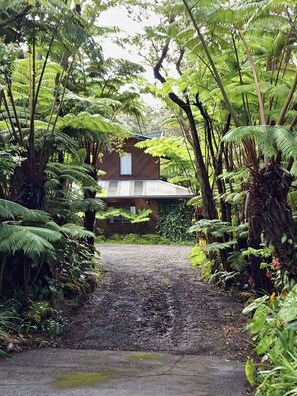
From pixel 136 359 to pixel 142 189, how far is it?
1735 centimetres

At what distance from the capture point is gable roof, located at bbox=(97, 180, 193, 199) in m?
21.4

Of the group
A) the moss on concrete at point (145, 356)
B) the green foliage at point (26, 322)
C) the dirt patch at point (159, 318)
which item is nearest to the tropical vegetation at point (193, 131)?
the green foliage at point (26, 322)

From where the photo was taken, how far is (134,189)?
72.9ft

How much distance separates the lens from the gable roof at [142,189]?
21391 millimetres

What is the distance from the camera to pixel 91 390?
12.2 feet

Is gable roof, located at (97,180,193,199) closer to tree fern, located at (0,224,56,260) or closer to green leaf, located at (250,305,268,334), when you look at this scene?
tree fern, located at (0,224,56,260)

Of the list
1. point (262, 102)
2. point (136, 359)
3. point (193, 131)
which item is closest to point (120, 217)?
point (193, 131)

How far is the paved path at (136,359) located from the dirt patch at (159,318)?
0.01m

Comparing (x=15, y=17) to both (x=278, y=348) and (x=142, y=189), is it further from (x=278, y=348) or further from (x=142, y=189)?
(x=142, y=189)

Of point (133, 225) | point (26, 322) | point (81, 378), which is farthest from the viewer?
point (133, 225)

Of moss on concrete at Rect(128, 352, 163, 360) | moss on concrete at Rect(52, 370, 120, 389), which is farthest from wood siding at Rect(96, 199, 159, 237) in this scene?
moss on concrete at Rect(52, 370, 120, 389)

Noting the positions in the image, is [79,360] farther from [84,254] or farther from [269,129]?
[84,254]

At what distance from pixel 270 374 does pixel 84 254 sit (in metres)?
6.21

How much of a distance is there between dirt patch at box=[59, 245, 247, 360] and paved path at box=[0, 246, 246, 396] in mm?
14
